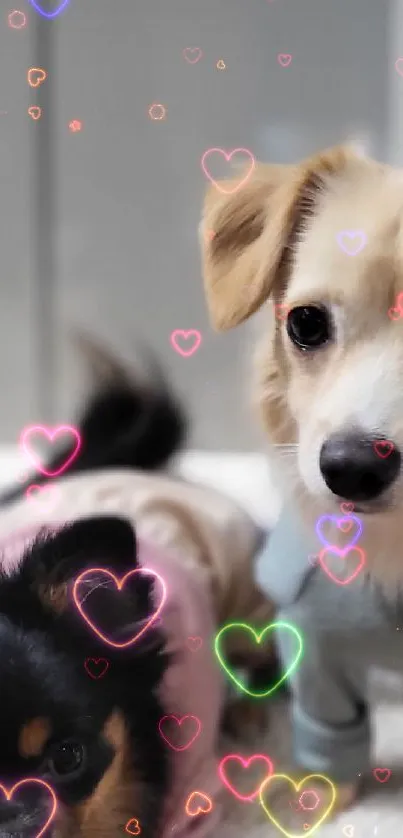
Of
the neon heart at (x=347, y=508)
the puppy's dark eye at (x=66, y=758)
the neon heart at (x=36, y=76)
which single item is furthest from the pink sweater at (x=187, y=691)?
the neon heart at (x=36, y=76)

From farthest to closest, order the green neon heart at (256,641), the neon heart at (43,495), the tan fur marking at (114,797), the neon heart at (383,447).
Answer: the neon heart at (43,495) → the green neon heart at (256,641) → the tan fur marking at (114,797) → the neon heart at (383,447)

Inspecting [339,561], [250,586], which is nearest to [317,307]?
[339,561]

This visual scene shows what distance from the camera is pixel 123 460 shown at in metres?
0.95

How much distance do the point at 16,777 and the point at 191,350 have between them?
0.42 m

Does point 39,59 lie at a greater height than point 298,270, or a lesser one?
greater

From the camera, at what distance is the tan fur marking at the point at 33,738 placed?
22.5 inches

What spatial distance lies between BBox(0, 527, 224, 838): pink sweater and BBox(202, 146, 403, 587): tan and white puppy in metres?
0.15

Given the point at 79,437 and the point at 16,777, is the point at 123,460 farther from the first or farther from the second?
the point at 16,777

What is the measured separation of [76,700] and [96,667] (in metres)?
0.03

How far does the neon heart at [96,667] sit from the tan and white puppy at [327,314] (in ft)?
0.70

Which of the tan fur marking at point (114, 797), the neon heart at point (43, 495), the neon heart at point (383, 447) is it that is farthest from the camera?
the neon heart at point (43, 495)

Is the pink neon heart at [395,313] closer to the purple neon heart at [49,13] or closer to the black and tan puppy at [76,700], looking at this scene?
the black and tan puppy at [76,700]

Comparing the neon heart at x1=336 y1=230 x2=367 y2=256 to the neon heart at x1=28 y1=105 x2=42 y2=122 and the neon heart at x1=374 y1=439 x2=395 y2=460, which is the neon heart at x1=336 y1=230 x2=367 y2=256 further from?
the neon heart at x1=28 y1=105 x2=42 y2=122

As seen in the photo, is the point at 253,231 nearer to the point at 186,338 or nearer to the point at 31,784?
the point at 186,338
